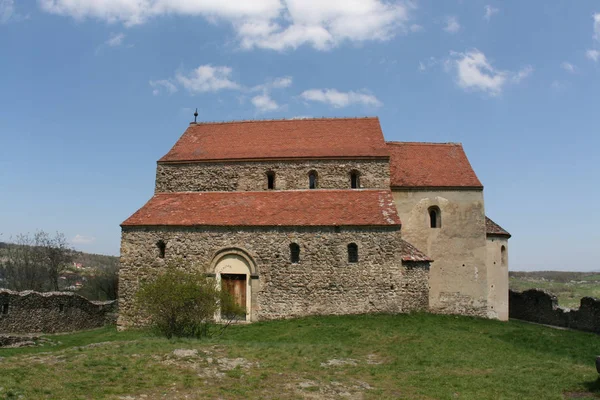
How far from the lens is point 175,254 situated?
23.5 metres

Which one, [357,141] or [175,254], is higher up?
[357,141]

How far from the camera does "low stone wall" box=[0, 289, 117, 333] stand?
81.0ft

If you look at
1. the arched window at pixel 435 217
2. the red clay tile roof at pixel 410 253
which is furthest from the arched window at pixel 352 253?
the arched window at pixel 435 217

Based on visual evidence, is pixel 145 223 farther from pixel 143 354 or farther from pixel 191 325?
pixel 143 354

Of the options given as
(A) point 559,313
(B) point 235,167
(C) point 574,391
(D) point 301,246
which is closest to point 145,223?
(B) point 235,167

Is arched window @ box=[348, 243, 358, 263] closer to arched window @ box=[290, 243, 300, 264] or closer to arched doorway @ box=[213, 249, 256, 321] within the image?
arched window @ box=[290, 243, 300, 264]

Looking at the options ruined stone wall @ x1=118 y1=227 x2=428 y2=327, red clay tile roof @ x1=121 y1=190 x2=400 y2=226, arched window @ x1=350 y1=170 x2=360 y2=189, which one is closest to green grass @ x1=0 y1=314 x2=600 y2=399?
ruined stone wall @ x1=118 y1=227 x2=428 y2=327

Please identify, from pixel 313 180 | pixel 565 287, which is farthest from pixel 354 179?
pixel 565 287

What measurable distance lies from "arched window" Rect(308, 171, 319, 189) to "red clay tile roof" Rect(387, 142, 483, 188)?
4119 millimetres

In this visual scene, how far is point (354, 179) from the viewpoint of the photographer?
25625mm

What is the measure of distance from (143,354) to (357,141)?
679 inches

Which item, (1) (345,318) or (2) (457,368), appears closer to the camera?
Result: (2) (457,368)

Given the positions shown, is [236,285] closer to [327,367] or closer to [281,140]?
[281,140]

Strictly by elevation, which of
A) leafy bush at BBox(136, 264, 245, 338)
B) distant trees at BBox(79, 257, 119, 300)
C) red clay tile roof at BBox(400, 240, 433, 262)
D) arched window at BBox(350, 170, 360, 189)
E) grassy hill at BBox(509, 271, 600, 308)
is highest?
arched window at BBox(350, 170, 360, 189)
